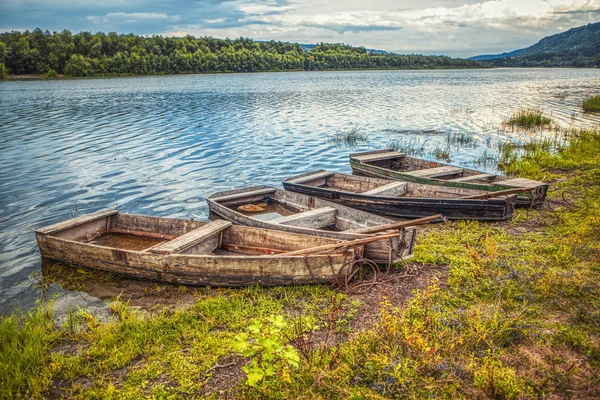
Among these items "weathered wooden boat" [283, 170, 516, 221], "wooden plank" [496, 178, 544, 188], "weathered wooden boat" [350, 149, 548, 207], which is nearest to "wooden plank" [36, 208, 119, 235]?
"weathered wooden boat" [283, 170, 516, 221]

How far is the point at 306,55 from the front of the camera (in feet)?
472

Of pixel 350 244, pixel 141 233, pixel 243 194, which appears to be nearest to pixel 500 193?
pixel 350 244

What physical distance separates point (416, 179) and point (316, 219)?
4.34 meters

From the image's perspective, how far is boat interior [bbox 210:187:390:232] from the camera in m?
9.21

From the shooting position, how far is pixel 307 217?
9289 millimetres

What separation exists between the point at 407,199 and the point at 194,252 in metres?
5.51

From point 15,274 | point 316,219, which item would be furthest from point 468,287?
point 15,274

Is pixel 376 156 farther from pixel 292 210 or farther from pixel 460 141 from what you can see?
pixel 460 141

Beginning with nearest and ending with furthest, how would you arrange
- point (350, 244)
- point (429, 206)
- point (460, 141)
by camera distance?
1. point (350, 244)
2. point (429, 206)
3. point (460, 141)

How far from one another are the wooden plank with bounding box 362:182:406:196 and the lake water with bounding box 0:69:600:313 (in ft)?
17.8

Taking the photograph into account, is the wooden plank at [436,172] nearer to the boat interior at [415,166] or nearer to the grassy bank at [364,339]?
the boat interior at [415,166]

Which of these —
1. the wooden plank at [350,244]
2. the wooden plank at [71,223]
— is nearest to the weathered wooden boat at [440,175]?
the wooden plank at [350,244]

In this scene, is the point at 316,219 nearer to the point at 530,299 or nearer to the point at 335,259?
the point at 335,259

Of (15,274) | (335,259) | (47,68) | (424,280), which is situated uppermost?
(47,68)
